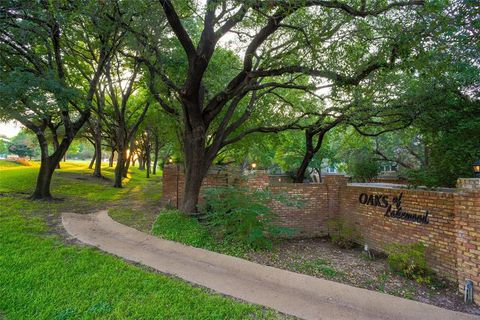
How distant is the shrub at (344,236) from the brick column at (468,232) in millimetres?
3136

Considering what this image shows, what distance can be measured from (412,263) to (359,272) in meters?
1.10

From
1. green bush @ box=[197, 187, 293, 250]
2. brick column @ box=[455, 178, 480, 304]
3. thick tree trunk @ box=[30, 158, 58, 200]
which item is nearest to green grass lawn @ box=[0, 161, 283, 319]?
green bush @ box=[197, 187, 293, 250]

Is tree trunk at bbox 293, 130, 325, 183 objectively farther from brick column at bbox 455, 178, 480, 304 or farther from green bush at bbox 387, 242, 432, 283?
brick column at bbox 455, 178, 480, 304

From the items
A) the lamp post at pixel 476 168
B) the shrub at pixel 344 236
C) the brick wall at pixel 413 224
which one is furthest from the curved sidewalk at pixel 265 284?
the shrub at pixel 344 236

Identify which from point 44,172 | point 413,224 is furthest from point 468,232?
point 44,172

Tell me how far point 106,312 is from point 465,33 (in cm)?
748

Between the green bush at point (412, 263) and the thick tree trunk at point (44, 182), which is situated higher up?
the thick tree trunk at point (44, 182)

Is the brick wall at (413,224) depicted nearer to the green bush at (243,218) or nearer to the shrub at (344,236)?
the shrub at (344,236)

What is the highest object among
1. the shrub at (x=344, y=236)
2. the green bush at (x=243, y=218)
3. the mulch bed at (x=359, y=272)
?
the green bush at (x=243, y=218)

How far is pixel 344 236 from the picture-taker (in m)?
8.22

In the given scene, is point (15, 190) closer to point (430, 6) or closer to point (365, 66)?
point (365, 66)

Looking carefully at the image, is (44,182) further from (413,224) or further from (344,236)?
(413,224)

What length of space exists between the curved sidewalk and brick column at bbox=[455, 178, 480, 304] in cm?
99

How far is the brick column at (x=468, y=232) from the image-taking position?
15.7 ft
